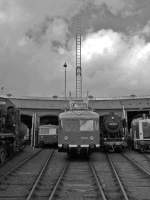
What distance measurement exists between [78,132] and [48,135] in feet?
54.4

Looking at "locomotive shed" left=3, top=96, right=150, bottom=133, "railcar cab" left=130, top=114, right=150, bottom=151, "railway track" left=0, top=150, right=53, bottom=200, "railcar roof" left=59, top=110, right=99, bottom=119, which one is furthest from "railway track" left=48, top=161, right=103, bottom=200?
"locomotive shed" left=3, top=96, right=150, bottom=133

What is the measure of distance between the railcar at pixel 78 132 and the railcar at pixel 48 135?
15.5m

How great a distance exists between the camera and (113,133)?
2680 cm

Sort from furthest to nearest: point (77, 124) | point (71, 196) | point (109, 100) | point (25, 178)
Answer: point (109, 100) → point (77, 124) → point (25, 178) → point (71, 196)

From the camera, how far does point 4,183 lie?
1190 centimetres

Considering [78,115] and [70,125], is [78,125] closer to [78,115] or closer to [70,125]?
[70,125]

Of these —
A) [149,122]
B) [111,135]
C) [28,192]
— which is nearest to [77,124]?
[111,135]

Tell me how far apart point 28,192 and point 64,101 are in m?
41.4

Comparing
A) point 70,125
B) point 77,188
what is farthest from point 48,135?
point 77,188

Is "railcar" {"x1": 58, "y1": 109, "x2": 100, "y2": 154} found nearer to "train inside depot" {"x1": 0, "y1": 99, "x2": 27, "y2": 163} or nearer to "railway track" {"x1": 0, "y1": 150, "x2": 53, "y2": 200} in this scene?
"train inside depot" {"x1": 0, "y1": 99, "x2": 27, "y2": 163}

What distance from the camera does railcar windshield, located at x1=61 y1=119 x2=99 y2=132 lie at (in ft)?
67.3

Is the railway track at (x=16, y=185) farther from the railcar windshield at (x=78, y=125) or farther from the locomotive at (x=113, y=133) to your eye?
the locomotive at (x=113, y=133)

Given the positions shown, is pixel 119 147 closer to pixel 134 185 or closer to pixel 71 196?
pixel 134 185

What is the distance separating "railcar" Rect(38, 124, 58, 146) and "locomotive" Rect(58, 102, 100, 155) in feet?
50.9
